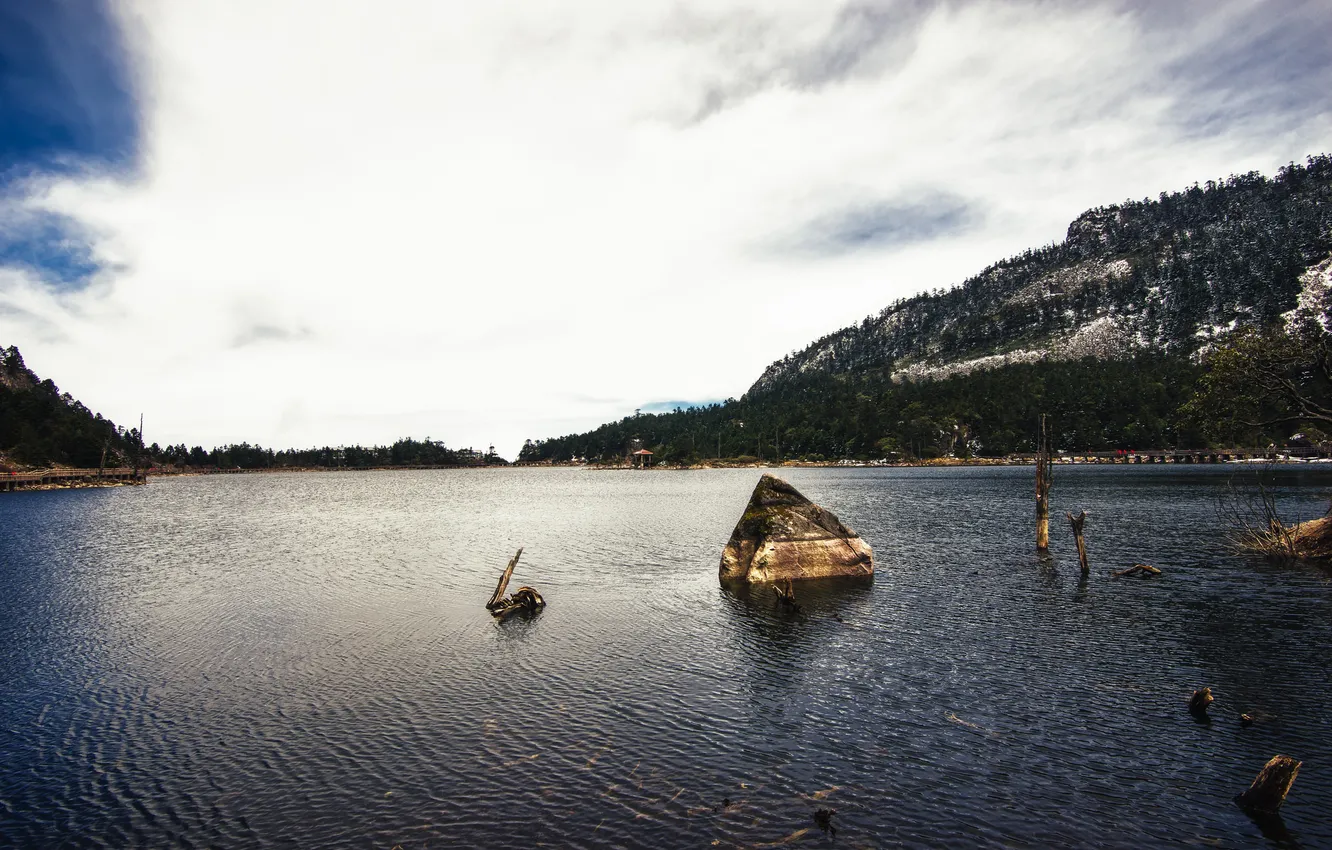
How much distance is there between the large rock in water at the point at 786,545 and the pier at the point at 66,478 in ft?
572

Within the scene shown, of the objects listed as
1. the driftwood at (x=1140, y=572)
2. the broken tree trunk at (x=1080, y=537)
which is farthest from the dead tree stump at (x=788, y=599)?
the driftwood at (x=1140, y=572)

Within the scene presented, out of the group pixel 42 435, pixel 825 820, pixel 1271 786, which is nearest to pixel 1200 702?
pixel 1271 786

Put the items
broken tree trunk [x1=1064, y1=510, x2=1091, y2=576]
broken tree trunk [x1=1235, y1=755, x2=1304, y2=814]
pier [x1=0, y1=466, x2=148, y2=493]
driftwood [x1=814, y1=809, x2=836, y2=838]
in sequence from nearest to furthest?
driftwood [x1=814, y1=809, x2=836, y2=838] < broken tree trunk [x1=1235, y1=755, x2=1304, y2=814] < broken tree trunk [x1=1064, y1=510, x2=1091, y2=576] < pier [x1=0, y1=466, x2=148, y2=493]

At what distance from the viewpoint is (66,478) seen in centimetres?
15638

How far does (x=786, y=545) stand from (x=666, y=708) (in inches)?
736

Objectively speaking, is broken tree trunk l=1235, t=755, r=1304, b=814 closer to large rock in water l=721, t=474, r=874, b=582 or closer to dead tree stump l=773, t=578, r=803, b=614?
dead tree stump l=773, t=578, r=803, b=614

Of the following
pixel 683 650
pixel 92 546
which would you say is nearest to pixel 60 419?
pixel 92 546

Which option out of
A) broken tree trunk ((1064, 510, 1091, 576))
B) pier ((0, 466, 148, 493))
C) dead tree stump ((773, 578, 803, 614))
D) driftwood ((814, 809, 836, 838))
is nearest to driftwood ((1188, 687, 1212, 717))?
driftwood ((814, 809, 836, 838))

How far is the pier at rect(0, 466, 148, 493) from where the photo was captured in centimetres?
13788

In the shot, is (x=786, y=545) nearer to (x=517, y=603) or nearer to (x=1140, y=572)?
(x=517, y=603)

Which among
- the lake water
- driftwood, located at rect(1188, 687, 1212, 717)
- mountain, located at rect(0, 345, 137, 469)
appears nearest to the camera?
the lake water

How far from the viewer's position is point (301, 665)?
22500 millimetres

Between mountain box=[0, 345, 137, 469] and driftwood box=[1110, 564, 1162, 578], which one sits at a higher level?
mountain box=[0, 345, 137, 469]

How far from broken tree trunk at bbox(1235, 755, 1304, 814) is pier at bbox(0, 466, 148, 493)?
194 meters
